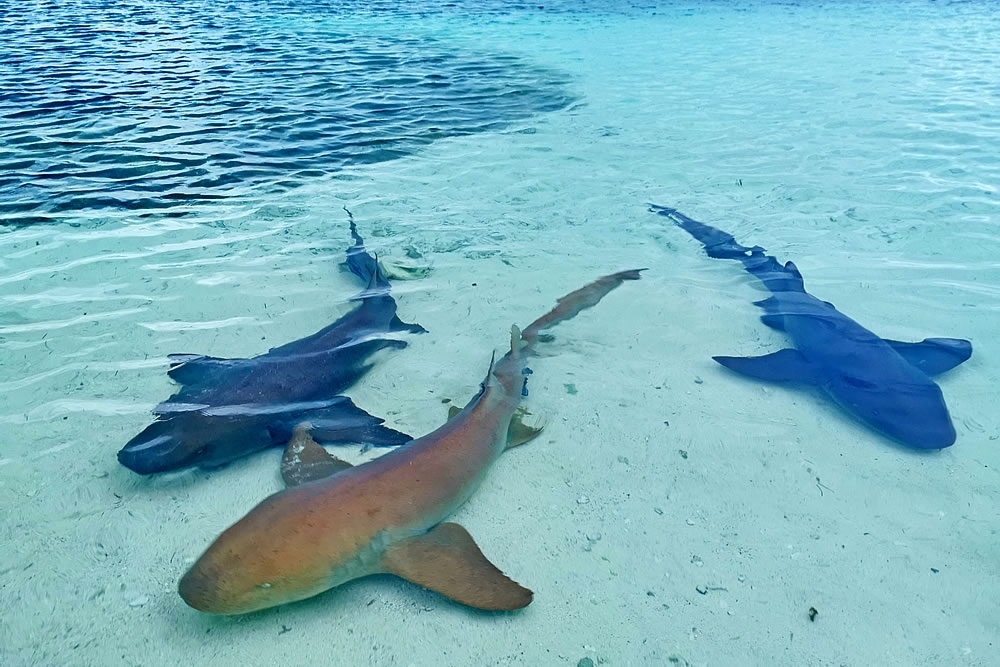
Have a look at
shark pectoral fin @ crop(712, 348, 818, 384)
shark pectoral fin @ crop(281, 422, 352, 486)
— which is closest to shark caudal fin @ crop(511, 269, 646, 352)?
shark pectoral fin @ crop(712, 348, 818, 384)

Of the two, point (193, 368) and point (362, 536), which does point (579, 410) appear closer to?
point (362, 536)

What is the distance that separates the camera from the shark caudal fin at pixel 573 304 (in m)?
4.70

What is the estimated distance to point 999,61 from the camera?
14.1 m

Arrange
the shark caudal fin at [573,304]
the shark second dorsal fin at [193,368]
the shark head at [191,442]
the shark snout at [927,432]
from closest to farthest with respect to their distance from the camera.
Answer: the shark head at [191,442] < the shark snout at [927,432] < the shark second dorsal fin at [193,368] < the shark caudal fin at [573,304]

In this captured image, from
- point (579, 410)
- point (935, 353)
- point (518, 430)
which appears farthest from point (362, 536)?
point (935, 353)

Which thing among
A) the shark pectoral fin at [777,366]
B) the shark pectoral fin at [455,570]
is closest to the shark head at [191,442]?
the shark pectoral fin at [455,570]

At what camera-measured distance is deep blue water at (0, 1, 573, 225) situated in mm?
8008

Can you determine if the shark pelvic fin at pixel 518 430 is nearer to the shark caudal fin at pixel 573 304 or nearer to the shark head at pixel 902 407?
the shark caudal fin at pixel 573 304

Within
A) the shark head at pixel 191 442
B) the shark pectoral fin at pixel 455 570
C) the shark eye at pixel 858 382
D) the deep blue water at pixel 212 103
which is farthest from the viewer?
the deep blue water at pixel 212 103

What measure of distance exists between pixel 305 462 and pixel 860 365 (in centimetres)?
359

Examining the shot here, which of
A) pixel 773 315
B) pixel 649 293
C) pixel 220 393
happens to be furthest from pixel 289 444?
pixel 773 315

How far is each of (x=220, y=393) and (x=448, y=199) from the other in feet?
13.9

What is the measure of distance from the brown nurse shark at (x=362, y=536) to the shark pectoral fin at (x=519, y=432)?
0.31 meters

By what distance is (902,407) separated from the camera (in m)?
3.95
